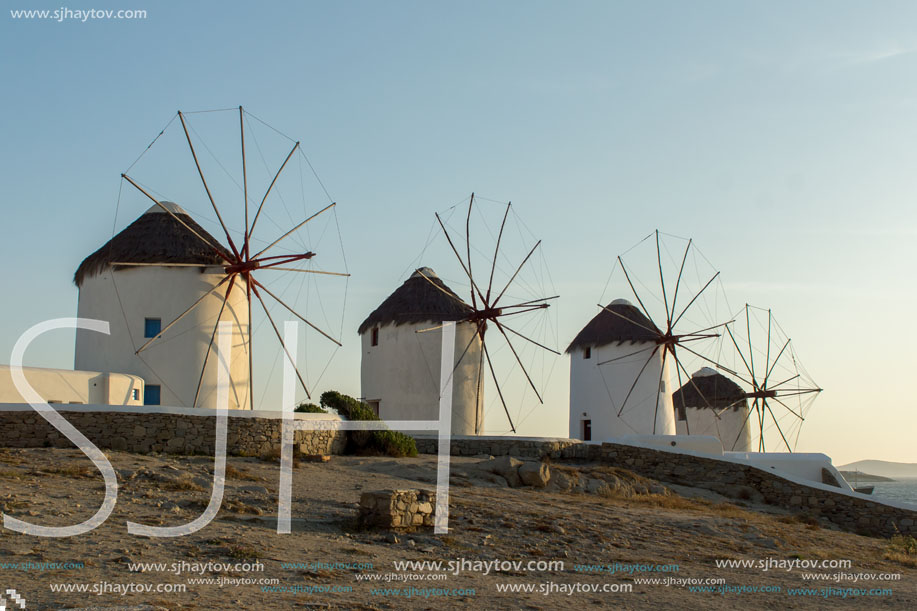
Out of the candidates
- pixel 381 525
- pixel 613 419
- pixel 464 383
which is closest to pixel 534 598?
pixel 381 525

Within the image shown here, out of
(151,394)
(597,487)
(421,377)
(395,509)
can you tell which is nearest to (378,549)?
(395,509)

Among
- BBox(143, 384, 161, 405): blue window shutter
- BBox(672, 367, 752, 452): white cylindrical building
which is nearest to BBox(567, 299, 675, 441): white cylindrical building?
BBox(672, 367, 752, 452): white cylindrical building

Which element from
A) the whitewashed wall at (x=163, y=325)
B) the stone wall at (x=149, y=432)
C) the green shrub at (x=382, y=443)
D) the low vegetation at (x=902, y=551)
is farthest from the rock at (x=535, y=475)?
the whitewashed wall at (x=163, y=325)

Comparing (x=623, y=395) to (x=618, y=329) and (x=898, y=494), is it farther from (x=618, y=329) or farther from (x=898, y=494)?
(x=898, y=494)

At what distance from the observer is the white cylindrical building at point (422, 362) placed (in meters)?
26.6

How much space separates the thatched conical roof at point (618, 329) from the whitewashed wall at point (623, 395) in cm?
25

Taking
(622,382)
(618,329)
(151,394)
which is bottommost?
(151,394)

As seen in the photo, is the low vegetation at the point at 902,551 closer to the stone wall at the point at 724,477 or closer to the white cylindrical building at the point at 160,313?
the stone wall at the point at 724,477

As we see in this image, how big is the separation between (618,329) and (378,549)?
21414mm

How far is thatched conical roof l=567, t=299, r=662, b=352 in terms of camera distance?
29.8 meters

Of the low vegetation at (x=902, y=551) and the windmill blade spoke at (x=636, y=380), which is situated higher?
the windmill blade spoke at (x=636, y=380)

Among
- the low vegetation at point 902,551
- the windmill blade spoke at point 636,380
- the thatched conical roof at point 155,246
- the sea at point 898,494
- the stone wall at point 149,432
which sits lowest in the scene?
the sea at point 898,494

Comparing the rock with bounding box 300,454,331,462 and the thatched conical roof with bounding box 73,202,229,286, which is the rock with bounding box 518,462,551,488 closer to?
the rock with bounding box 300,454,331,462

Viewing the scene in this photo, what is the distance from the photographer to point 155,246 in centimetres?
2066
